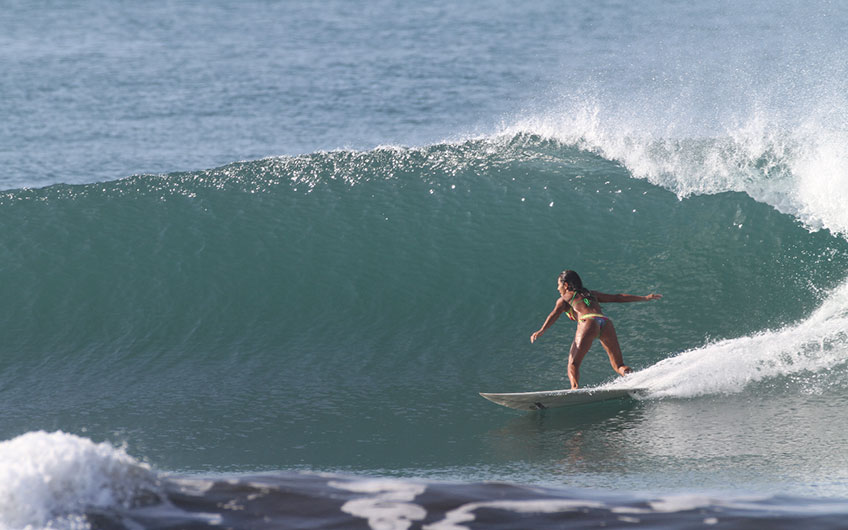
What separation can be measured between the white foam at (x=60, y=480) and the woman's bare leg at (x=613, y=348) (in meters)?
4.11

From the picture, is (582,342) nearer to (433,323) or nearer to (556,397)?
(556,397)

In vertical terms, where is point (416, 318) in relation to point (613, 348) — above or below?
above

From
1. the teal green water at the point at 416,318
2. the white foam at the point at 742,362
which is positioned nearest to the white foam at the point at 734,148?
the teal green water at the point at 416,318

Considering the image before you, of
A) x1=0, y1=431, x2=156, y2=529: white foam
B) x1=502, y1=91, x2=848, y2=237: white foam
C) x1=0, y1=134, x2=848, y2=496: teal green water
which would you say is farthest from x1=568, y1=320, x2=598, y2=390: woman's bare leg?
x1=502, y1=91, x2=848, y2=237: white foam

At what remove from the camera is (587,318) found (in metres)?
7.85

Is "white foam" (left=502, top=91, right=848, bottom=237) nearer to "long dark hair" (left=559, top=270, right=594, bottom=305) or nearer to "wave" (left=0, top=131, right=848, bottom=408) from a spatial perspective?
"wave" (left=0, top=131, right=848, bottom=408)

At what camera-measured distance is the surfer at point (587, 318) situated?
307 inches

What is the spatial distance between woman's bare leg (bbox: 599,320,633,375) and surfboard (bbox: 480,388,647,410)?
38cm

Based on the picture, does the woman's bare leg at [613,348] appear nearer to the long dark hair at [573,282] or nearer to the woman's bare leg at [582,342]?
the woman's bare leg at [582,342]

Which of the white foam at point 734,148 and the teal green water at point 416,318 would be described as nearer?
the teal green water at point 416,318

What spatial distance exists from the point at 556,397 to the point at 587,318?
0.85 meters

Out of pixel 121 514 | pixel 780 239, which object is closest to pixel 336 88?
pixel 780 239

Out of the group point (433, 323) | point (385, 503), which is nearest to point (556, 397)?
point (433, 323)

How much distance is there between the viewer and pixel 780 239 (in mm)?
10477
